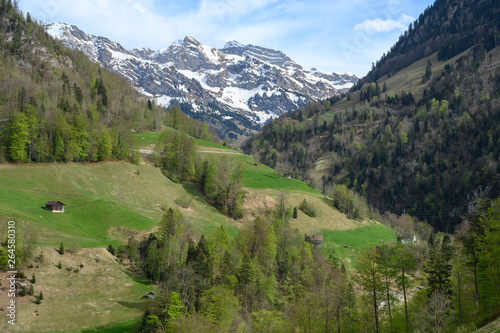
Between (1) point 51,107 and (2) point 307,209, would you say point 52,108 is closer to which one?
(1) point 51,107

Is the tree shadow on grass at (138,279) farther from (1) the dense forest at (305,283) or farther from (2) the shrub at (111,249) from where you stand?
(2) the shrub at (111,249)

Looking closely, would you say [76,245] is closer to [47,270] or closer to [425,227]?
[47,270]

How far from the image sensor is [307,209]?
450 feet

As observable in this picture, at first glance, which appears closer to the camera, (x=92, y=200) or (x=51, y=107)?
(x=92, y=200)

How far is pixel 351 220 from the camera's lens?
481 ft

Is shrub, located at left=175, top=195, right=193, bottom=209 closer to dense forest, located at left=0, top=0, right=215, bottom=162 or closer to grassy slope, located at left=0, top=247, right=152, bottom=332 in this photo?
dense forest, located at left=0, top=0, right=215, bottom=162

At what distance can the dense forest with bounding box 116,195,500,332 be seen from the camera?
42594mm

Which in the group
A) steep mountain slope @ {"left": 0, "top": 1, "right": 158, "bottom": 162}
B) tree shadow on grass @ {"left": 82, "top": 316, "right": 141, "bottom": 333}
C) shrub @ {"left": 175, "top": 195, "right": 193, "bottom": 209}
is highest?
steep mountain slope @ {"left": 0, "top": 1, "right": 158, "bottom": 162}

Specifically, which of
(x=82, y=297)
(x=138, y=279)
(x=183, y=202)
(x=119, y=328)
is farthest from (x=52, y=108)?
(x=119, y=328)

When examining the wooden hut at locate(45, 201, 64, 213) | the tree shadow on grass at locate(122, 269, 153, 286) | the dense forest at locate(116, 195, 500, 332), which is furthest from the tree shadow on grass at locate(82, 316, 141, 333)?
the wooden hut at locate(45, 201, 64, 213)

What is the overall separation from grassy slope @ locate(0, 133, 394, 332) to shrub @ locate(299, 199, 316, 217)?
3.39 metres

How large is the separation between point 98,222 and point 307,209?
82.5 meters

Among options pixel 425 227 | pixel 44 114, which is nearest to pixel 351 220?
pixel 425 227

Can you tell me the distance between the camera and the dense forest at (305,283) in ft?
140
